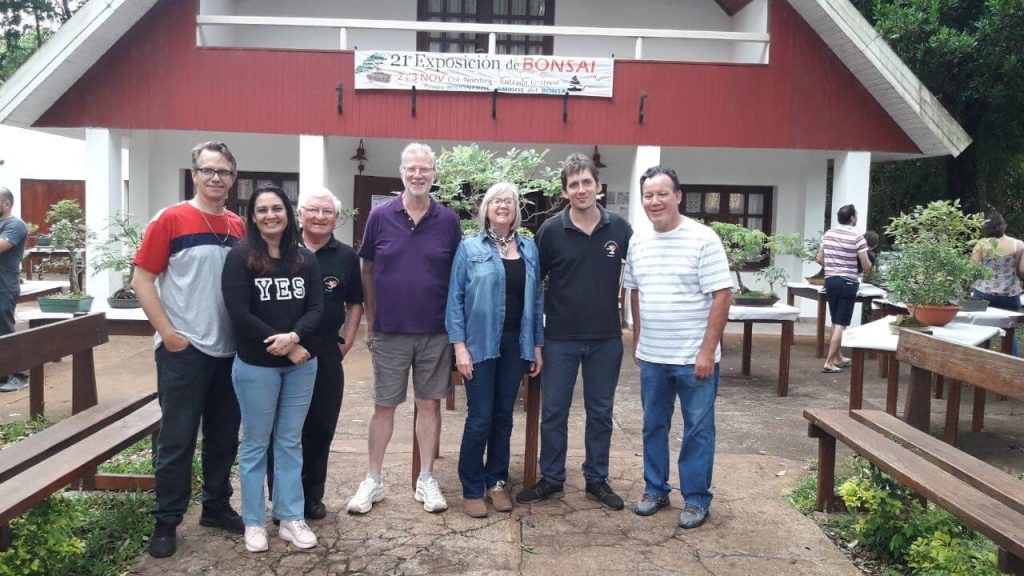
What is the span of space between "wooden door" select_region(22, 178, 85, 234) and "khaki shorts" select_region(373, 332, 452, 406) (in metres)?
20.9

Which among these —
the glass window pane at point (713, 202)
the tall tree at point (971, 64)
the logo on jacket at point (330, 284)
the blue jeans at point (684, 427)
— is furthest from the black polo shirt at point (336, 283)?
the tall tree at point (971, 64)

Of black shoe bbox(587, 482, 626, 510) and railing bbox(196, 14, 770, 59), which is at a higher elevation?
railing bbox(196, 14, 770, 59)

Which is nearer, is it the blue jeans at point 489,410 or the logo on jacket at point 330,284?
the logo on jacket at point 330,284

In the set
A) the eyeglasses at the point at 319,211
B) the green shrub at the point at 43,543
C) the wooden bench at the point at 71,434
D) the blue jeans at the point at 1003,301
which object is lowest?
the green shrub at the point at 43,543

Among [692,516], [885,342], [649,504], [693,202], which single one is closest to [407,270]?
[649,504]

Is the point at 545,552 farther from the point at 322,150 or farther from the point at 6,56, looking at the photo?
the point at 6,56

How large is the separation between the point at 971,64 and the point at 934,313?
833cm

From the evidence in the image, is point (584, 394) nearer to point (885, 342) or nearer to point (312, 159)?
point (885, 342)

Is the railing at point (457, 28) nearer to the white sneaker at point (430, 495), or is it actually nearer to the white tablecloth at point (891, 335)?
the white tablecloth at point (891, 335)

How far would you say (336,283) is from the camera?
3914mm

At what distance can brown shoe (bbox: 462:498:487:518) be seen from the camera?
13.3ft

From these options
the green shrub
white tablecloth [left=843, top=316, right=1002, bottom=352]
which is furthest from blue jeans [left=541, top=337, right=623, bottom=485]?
white tablecloth [left=843, top=316, right=1002, bottom=352]

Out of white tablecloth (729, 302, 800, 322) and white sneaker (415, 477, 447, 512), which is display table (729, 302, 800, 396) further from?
white sneaker (415, 477, 447, 512)

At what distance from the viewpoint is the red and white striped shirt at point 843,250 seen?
8.30m
